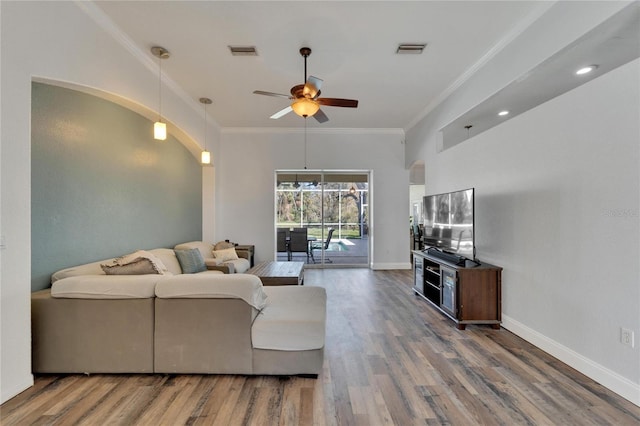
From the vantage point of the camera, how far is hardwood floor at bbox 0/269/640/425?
6.01 feet

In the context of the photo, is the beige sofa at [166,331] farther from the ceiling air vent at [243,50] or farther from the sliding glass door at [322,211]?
the sliding glass door at [322,211]

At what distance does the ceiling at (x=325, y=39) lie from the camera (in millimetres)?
2643

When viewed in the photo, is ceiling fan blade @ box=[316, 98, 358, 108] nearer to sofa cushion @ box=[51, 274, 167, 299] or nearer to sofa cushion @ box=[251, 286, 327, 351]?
sofa cushion @ box=[251, 286, 327, 351]

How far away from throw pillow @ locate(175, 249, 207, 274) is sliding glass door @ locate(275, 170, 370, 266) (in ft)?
8.61

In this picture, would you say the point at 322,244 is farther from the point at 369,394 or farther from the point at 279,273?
the point at 369,394

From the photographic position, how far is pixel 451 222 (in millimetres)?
3791

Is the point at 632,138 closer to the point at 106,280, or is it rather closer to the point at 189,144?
the point at 106,280

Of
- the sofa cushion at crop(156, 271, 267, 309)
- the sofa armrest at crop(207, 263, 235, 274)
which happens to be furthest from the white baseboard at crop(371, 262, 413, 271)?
the sofa cushion at crop(156, 271, 267, 309)

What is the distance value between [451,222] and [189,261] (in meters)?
3.66

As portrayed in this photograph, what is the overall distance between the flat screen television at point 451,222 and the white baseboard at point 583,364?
89 cm

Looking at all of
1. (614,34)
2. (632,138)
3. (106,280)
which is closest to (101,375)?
(106,280)

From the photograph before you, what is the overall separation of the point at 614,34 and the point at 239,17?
10.1ft

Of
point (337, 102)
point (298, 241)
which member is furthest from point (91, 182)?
point (298, 241)

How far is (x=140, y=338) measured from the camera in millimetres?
2266
